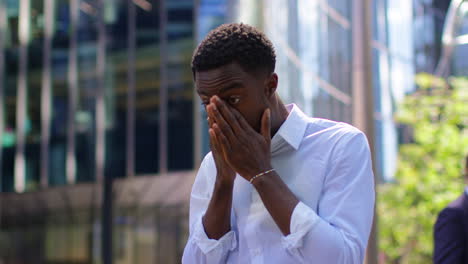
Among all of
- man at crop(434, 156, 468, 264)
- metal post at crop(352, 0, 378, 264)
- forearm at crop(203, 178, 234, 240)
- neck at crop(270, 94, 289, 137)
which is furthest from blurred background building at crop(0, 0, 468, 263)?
forearm at crop(203, 178, 234, 240)

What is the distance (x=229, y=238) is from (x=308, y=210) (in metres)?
0.40

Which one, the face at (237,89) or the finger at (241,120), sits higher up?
the face at (237,89)

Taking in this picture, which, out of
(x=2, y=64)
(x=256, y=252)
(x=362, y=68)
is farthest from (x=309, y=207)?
(x=2, y=64)

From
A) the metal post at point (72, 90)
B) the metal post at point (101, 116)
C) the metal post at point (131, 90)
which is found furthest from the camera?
the metal post at point (72, 90)

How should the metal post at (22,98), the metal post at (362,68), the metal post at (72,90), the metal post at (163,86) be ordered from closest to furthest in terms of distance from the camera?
the metal post at (362,68), the metal post at (163,86), the metal post at (72,90), the metal post at (22,98)

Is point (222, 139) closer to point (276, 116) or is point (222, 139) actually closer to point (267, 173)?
point (267, 173)

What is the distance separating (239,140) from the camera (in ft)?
7.29

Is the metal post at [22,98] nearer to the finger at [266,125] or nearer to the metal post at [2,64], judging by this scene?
the metal post at [2,64]

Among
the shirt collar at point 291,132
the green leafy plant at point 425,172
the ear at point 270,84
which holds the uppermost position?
the ear at point 270,84

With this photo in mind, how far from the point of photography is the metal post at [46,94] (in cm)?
2550

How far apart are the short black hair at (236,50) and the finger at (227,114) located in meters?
0.14

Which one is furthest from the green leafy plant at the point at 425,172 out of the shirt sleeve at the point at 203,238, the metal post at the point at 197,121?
the shirt sleeve at the point at 203,238

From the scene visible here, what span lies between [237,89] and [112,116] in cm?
2266

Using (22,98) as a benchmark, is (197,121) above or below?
below
